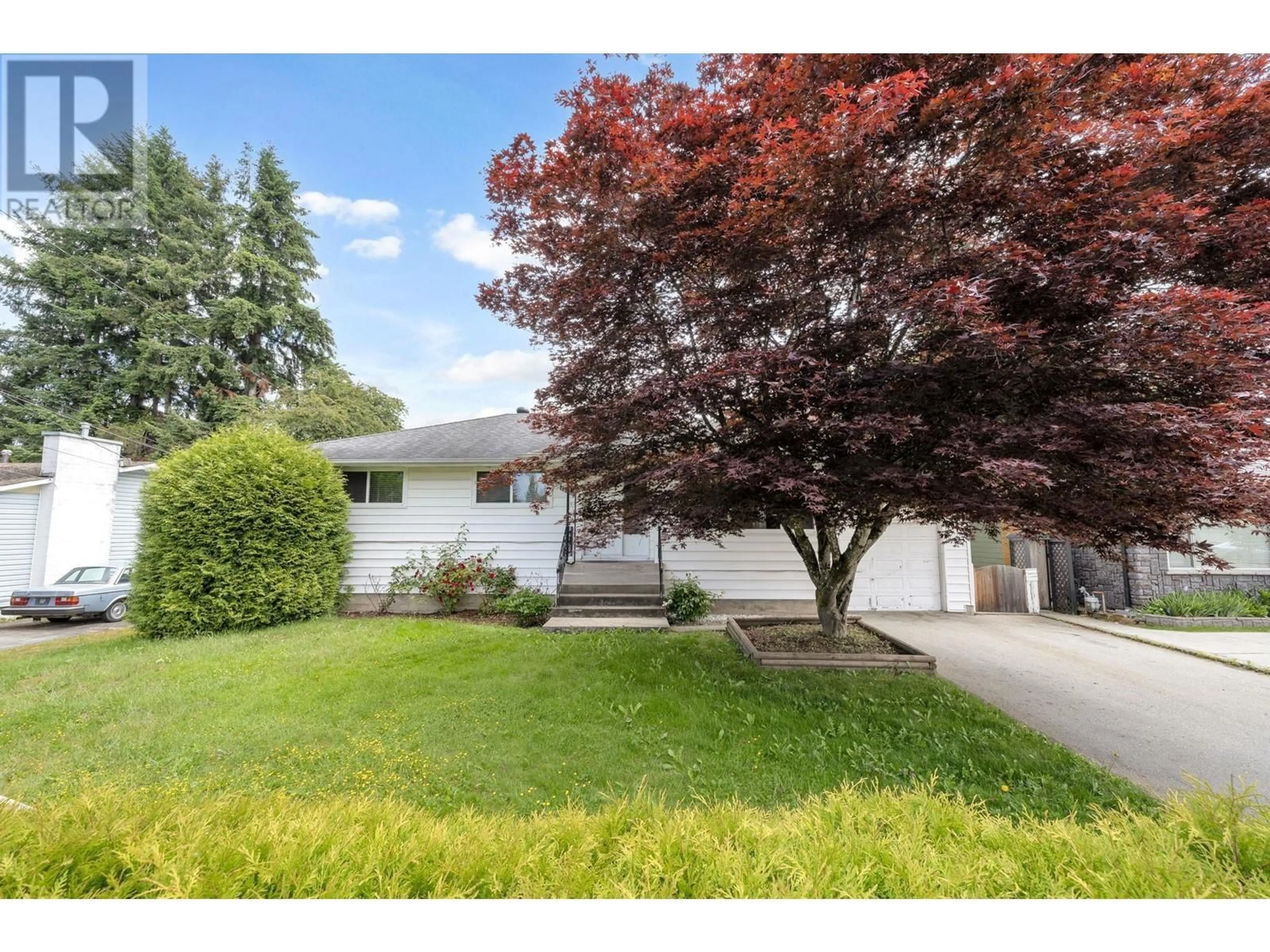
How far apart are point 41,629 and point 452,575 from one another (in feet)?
23.1

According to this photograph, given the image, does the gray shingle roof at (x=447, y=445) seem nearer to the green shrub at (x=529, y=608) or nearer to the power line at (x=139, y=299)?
the green shrub at (x=529, y=608)

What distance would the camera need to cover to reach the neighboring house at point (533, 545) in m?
8.66

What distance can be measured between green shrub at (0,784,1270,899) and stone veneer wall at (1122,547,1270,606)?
8.92 metres

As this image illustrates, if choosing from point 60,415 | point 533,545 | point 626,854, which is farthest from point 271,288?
point 626,854

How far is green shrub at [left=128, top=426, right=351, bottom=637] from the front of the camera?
6.75 meters

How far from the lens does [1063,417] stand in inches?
110

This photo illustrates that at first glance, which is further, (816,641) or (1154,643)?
(1154,643)

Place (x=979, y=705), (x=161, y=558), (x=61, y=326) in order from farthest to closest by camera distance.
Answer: (x=61, y=326)
(x=161, y=558)
(x=979, y=705)

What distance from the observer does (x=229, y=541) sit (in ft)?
22.9

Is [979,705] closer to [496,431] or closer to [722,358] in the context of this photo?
[722,358]

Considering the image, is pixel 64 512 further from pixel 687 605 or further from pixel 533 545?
pixel 687 605

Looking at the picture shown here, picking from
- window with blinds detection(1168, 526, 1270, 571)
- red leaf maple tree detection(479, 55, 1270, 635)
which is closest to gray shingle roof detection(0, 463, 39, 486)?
red leaf maple tree detection(479, 55, 1270, 635)
